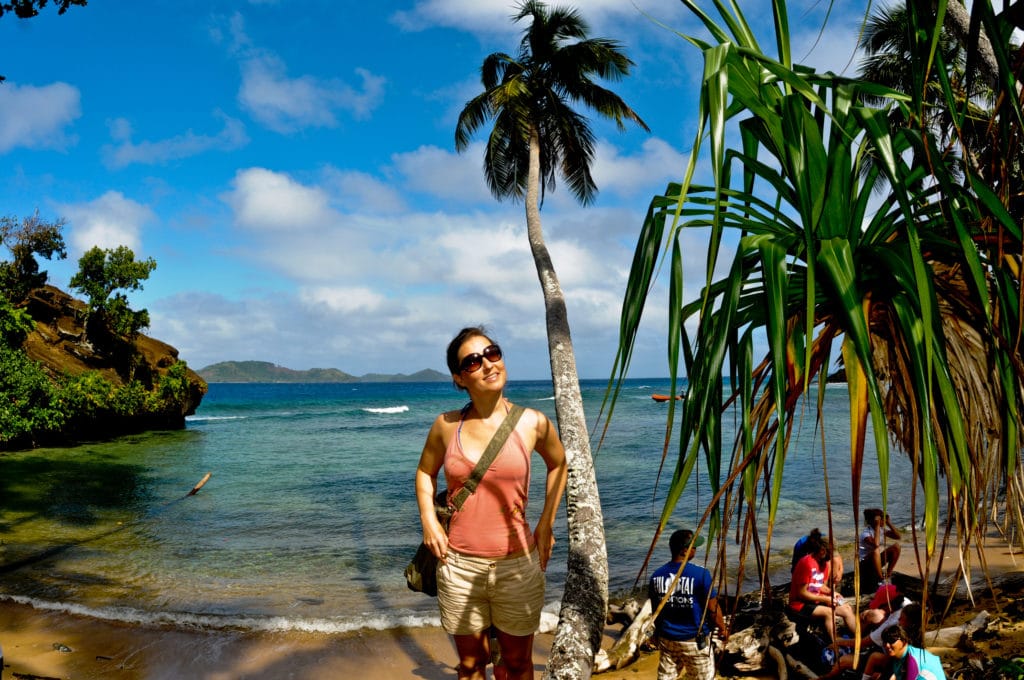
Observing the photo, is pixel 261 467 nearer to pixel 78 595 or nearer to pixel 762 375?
pixel 78 595

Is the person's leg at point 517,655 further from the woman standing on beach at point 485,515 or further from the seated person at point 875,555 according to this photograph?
the seated person at point 875,555

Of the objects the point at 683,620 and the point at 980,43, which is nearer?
Answer: the point at 980,43

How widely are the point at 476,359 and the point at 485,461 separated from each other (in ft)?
1.51

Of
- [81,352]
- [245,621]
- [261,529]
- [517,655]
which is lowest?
[261,529]

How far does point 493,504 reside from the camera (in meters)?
3.00

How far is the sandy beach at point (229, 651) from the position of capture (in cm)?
700

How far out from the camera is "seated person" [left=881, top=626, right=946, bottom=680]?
4176 millimetres

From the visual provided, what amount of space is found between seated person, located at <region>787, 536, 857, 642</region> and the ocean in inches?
62.2

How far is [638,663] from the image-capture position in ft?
22.7

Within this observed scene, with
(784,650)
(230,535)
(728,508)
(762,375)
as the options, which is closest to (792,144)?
(762,375)

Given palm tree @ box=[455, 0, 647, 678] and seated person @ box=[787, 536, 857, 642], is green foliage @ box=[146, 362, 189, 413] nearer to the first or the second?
palm tree @ box=[455, 0, 647, 678]

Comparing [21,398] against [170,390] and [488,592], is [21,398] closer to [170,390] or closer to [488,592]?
[170,390]

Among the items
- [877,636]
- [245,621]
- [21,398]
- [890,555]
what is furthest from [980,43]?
[21,398]

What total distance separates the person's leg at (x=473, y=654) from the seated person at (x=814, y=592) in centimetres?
434
